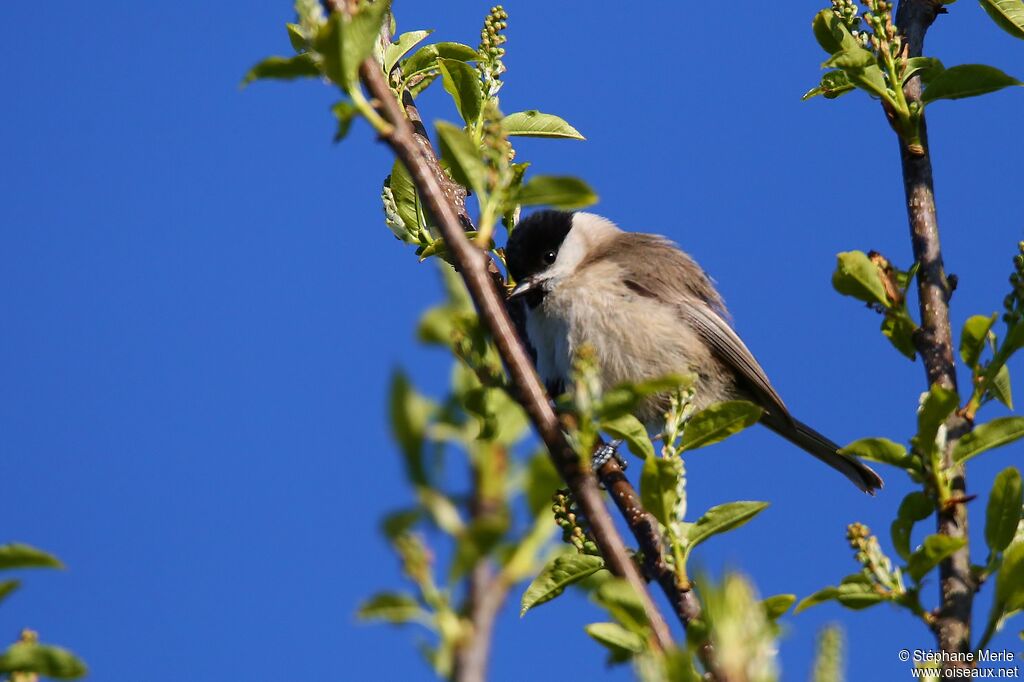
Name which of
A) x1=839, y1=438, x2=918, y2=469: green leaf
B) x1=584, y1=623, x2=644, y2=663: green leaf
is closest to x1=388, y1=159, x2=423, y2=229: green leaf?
x1=839, y1=438, x2=918, y2=469: green leaf

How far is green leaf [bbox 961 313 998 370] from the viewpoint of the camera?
7.36 feet

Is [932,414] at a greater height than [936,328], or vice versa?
[936,328]

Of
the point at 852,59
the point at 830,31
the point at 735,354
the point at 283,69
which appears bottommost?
the point at 283,69

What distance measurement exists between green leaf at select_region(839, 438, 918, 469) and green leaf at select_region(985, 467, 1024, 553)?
192 mm

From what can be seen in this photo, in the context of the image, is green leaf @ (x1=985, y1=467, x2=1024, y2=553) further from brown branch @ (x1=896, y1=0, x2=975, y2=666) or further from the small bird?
the small bird

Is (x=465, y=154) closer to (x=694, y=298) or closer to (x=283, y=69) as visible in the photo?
(x=283, y=69)

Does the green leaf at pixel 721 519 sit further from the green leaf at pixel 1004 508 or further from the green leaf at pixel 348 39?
the green leaf at pixel 348 39

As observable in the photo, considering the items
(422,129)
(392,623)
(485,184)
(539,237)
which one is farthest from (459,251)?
(539,237)

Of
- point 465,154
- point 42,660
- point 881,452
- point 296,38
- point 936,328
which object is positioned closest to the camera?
point 42,660

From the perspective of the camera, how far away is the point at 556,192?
5.07 ft

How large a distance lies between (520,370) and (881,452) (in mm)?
1015

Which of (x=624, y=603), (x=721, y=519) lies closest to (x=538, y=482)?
(x=624, y=603)

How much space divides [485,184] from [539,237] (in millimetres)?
3757

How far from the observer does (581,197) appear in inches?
60.2
